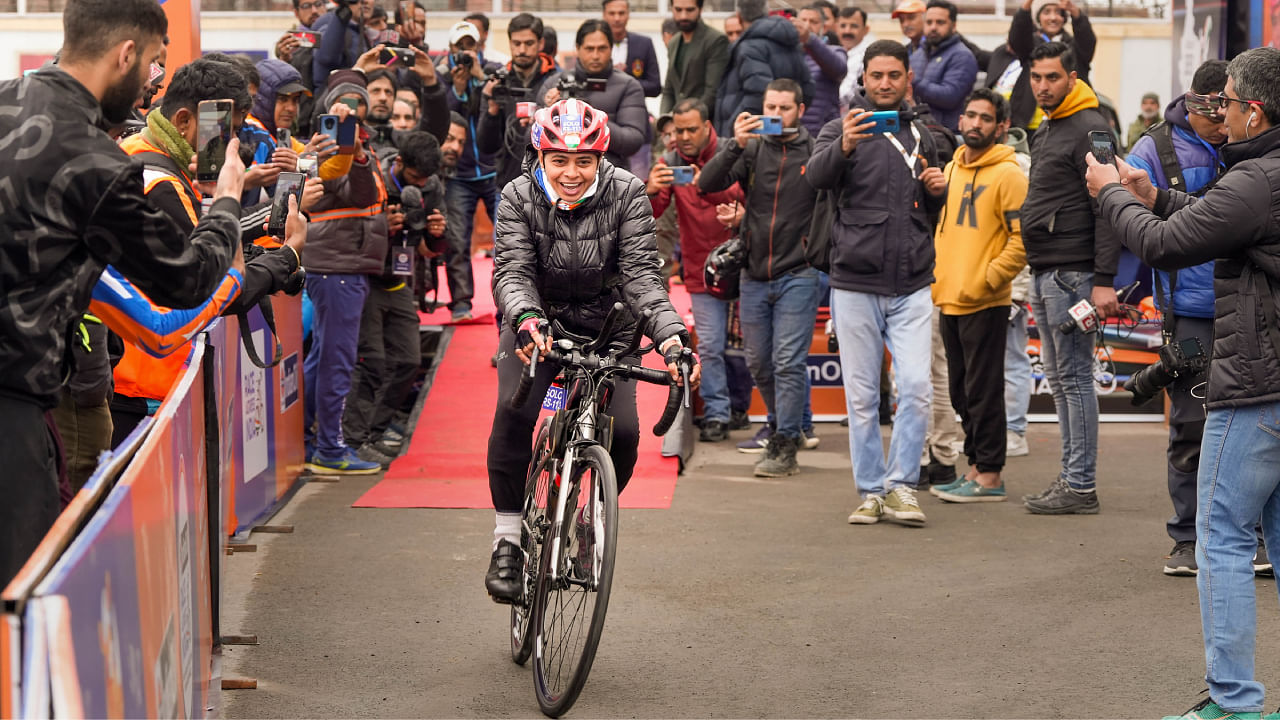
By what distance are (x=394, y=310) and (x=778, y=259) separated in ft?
8.93

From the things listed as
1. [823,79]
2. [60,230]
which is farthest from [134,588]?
[823,79]

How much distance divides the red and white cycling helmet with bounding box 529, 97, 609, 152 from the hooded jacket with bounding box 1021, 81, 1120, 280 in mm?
3723

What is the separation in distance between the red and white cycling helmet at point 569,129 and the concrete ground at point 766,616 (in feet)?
6.71

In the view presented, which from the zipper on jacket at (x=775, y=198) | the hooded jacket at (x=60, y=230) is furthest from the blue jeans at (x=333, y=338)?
the hooded jacket at (x=60, y=230)

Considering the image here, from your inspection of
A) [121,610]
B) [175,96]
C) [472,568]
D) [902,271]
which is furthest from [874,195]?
[121,610]

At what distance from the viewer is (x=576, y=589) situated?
17.6ft

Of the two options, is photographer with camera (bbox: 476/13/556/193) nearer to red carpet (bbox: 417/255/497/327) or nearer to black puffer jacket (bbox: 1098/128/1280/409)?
red carpet (bbox: 417/255/497/327)

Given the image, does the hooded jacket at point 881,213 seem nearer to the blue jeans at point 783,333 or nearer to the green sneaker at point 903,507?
the green sneaker at point 903,507

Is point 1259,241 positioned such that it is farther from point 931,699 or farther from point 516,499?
point 516,499

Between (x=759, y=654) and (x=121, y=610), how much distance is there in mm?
3539

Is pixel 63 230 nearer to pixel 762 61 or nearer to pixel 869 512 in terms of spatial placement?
pixel 869 512

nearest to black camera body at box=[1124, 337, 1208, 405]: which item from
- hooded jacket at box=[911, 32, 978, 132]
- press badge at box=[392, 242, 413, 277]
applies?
press badge at box=[392, 242, 413, 277]

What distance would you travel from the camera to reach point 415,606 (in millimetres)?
6684

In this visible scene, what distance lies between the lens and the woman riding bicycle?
563cm
